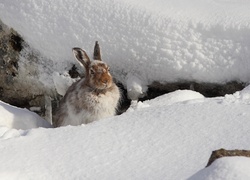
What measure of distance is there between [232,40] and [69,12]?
5.59 feet

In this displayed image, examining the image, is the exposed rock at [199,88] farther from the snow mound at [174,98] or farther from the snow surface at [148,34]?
the snow mound at [174,98]

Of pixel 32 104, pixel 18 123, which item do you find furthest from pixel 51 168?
pixel 32 104

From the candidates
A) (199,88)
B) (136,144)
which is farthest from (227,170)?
(199,88)

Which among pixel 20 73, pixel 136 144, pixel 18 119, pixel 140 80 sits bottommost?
pixel 18 119

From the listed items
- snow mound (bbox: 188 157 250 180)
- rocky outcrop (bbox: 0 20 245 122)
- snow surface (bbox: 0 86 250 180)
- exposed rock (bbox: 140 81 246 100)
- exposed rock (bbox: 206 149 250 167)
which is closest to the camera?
snow mound (bbox: 188 157 250 180)

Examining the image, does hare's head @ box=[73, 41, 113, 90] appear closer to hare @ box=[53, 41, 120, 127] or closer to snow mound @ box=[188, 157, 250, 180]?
hare @ box=[53, 41, 120, 127]

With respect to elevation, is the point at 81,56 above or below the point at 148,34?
below

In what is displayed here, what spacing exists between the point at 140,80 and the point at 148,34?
0.46 meters

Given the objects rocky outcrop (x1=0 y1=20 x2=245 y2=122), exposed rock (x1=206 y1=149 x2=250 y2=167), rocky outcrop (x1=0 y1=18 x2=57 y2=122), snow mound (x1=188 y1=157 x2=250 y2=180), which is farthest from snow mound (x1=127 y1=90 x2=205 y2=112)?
snow mound (x1=188 y1=157 x2=250 y2=180)

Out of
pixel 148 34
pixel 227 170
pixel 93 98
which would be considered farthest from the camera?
pixel 148 34

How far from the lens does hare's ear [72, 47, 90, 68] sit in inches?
246

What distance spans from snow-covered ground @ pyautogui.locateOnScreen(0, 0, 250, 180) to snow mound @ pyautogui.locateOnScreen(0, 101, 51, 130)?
0.01 meters

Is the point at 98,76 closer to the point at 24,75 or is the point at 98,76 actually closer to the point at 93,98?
the point at 93,98

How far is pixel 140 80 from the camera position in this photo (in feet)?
21.5
